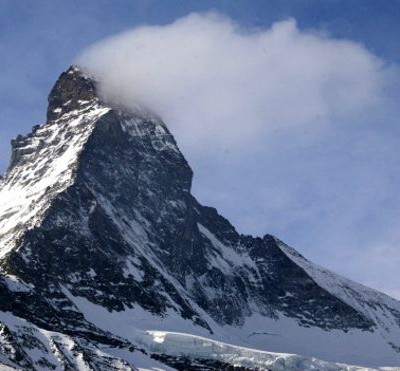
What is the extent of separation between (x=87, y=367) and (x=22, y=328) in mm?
15540

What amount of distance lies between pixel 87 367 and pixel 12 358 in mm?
20631

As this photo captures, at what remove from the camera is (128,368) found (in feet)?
644

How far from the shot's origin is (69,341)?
195125 mm

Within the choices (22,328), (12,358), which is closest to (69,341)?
(22,328)

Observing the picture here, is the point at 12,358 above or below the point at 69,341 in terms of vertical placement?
below

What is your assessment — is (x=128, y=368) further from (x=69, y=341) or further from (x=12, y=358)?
(x=12, y=358)

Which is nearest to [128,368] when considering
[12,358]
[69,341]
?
[69,341]

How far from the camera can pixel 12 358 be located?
16862 cm

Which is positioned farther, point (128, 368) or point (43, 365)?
point (128, 368)

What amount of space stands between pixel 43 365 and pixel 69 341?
1797 cm

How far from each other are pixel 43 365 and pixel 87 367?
10.9 meters

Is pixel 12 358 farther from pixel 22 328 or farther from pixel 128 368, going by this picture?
pixel 128 368

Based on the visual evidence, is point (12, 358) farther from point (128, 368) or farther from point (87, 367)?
point (128, 368)

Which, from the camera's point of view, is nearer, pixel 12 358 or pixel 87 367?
pixel 12 358
